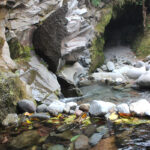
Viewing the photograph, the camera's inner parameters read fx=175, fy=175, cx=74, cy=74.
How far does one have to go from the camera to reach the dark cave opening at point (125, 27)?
11336 mm

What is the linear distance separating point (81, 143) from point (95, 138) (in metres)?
0.22

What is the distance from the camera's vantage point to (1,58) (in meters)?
3.99

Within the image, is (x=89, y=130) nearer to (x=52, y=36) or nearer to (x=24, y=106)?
(x=24, y=106)

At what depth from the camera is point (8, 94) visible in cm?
325

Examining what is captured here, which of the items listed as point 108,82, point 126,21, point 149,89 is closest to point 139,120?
point 149,89

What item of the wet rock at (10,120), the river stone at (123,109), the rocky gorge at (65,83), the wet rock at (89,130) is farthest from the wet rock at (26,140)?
the river stone at (123,109)

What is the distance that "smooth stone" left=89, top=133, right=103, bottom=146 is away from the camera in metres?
2.34

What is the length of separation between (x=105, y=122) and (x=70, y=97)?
2.29m

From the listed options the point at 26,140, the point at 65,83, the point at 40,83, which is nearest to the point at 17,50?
the point at 40,83

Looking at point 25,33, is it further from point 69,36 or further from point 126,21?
point 126,21

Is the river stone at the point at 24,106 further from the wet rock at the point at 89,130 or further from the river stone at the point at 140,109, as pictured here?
the river stone at the point at 140,109

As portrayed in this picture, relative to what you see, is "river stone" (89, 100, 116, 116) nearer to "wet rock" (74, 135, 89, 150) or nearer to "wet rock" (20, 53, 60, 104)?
"wet rock" (74, 135, 89, 150)

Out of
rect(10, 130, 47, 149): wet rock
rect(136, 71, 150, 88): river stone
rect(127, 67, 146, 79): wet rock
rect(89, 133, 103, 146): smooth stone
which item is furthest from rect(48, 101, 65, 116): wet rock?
rect(127, 67, 146, 79): wet rock

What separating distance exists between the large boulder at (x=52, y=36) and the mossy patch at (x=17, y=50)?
0.46 metres
